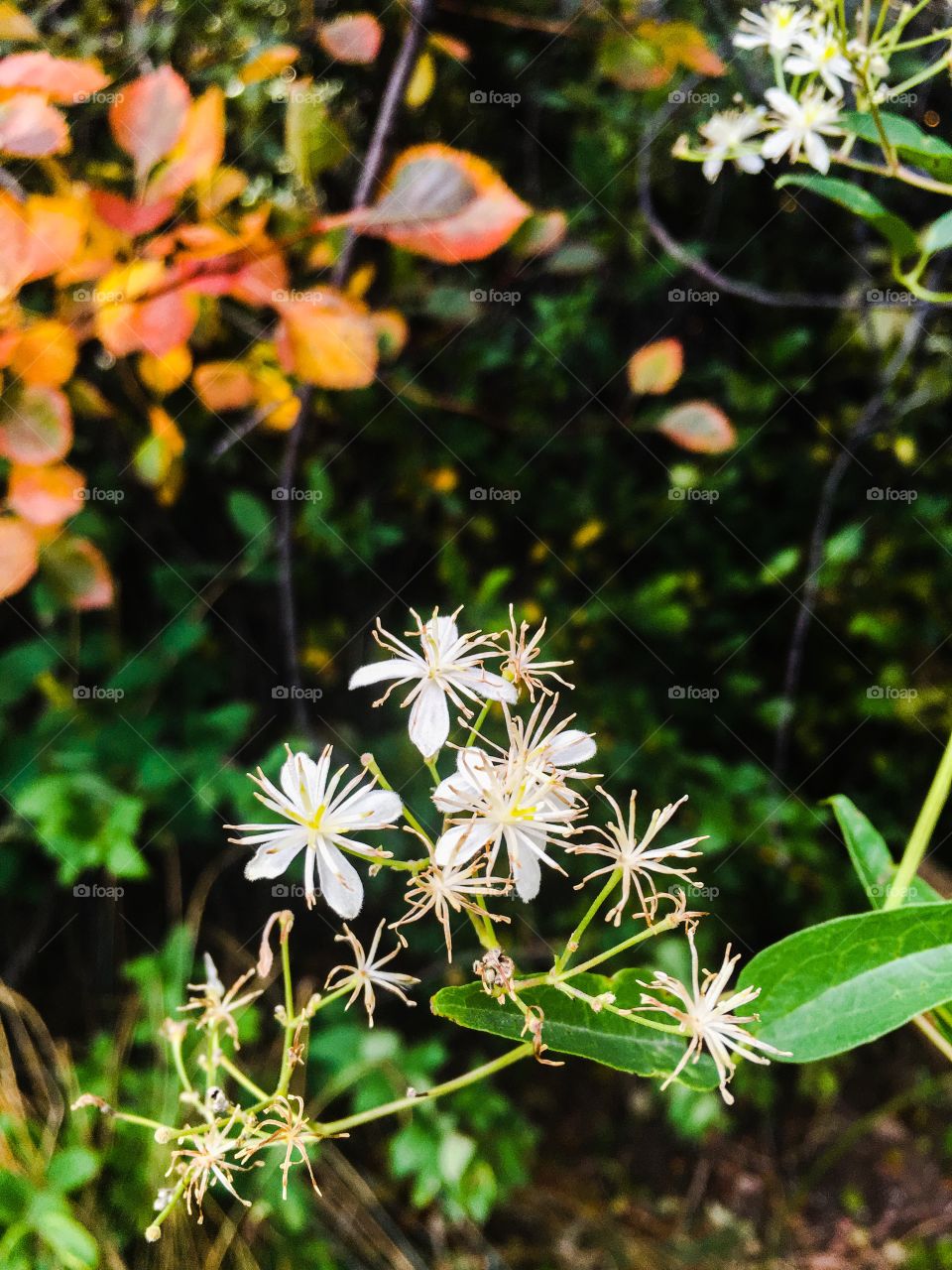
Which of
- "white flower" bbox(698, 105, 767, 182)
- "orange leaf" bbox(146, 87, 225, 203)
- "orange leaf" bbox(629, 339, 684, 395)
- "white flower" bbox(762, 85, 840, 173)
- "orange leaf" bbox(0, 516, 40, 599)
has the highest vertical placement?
"white flower" bbox(762, 85, 840, 173)

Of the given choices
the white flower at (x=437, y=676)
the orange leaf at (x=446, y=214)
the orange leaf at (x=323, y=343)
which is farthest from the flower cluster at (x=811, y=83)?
the white flower at (x=437, y=676)

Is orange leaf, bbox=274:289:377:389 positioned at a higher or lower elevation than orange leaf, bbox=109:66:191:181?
lower

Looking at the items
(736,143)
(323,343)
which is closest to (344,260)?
(323,343)

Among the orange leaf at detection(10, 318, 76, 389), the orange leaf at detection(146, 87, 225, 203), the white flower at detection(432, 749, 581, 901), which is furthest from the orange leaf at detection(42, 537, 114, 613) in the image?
the white flower at detection(432, 749, 581, 901)

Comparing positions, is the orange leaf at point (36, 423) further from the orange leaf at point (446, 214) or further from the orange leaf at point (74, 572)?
the orange leaf at point (446, 214)

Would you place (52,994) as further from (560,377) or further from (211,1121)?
(560,377)

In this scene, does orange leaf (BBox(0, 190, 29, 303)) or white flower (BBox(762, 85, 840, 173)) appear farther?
orange leaf (BBox(0, 190, 29, 303))

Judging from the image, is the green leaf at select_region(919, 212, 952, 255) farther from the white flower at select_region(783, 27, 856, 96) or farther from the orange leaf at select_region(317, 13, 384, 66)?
the orange leaf at select_region(317, 13, 384, 66)

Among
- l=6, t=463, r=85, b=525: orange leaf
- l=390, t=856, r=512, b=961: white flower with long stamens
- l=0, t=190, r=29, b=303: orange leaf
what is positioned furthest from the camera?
l=6, t=463, r=85, b=525: orange leaf
